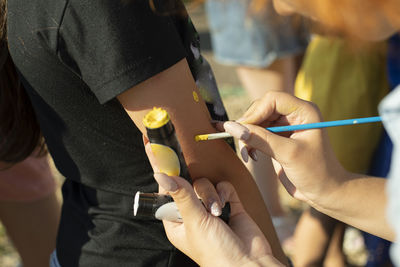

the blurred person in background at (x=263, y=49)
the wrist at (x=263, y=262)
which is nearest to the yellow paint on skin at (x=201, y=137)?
the wrist at (x=263, y=262)

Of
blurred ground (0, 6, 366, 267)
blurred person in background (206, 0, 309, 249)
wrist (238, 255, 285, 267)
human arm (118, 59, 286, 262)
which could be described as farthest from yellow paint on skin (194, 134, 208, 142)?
blurred person in background (206, 0, 309, 249)

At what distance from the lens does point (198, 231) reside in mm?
862

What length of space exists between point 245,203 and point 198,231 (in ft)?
0.69

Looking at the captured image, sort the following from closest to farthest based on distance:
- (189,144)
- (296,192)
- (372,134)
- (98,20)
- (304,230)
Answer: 1. (98,20)
2. (189,144)
3. (296,192)
4. (372,134)
5. (304,230)

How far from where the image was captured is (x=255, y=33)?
2125 mm

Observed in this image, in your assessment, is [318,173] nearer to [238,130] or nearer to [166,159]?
[238,130]

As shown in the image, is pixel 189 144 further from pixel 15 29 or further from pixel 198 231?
pixel 15 29

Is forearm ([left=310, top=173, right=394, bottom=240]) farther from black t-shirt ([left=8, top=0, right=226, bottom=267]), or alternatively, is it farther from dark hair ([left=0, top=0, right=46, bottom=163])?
dark hair ([left=0, top=0, right=46, bottom=163])

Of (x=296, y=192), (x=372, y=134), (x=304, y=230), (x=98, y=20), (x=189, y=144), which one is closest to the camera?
(x=98, y=20)

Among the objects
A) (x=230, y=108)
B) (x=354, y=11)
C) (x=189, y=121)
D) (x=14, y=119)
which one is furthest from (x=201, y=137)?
(x=230, y=108)

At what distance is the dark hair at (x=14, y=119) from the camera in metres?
1.07

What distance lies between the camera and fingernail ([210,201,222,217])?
889mm

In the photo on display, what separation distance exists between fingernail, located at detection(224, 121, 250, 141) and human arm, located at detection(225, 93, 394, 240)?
0.06 ft

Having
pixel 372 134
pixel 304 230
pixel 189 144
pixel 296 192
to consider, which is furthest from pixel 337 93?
pixel 189 144
